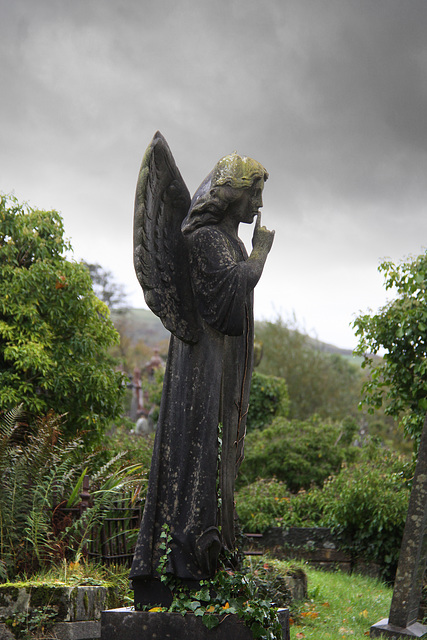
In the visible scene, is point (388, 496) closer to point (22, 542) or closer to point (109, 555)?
point (109, 555)

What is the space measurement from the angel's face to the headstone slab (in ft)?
15.2

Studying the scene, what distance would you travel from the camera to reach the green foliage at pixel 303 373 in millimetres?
35469

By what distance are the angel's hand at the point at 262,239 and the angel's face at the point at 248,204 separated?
8 centimetres

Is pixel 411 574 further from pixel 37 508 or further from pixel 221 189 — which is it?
pixel 221 189

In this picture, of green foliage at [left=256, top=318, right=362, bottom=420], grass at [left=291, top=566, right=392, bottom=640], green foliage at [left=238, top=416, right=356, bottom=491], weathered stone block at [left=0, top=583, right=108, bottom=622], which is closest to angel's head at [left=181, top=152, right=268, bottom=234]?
weathered stone block at [left=0, top=583, right=108, bottom=622]

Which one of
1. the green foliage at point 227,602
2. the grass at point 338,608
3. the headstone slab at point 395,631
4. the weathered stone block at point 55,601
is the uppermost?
the green foliage at point 227,602

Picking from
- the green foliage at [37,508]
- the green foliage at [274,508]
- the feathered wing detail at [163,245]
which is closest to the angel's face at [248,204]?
the feathered wing detail at [163,245]

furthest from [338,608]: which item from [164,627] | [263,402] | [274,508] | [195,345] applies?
[263,402]

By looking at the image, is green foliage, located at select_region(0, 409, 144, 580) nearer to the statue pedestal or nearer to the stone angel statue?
the statue pedestal

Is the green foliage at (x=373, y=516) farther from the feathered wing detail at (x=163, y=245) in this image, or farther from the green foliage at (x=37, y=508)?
the feathered wing detail at (x=163, y=245)

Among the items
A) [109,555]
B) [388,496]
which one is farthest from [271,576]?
[388,496]

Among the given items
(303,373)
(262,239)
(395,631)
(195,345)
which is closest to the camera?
(195,345)

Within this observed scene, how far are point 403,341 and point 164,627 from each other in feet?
20.2

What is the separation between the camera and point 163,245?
404 centimetres
